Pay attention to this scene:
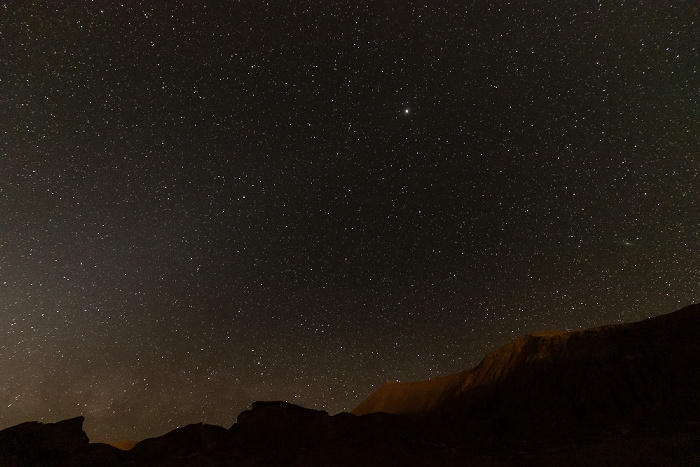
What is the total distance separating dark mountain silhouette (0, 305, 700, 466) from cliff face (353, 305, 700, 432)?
4.3 inches

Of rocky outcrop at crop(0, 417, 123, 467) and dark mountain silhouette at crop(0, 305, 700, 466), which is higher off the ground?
rocky outcrop at crop(0, 417, 123, 467)

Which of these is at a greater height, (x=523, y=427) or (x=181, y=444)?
(x=181, y=444)

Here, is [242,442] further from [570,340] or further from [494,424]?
[570,340]

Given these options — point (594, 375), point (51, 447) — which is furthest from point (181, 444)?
point (594, 375)

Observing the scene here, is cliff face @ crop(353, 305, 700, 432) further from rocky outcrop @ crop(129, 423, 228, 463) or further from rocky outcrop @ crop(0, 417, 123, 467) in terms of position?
rocky outcrop @ crop(0, 417, 123, 467)

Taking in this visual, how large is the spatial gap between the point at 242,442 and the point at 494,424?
19.7 metres

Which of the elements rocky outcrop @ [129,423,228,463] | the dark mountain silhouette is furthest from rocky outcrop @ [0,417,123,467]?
rocky outcrop @ [129,423,228,463]

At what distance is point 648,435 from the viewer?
22547 millimetres

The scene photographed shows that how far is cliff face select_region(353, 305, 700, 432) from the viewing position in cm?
2972

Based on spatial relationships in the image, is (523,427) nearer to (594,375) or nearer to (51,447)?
(594,375)

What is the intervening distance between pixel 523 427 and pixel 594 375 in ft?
29.2

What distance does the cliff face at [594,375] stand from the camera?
29719mm

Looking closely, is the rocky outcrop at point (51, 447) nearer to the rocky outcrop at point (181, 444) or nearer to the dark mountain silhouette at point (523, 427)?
the dark mountain silhouette at point (523, 427)

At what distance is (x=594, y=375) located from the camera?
33531 millimetres
